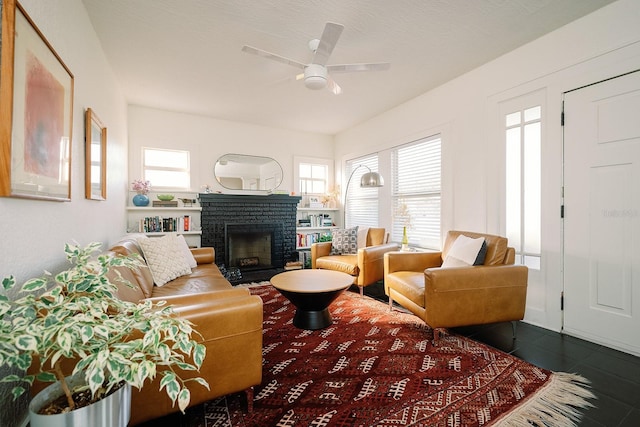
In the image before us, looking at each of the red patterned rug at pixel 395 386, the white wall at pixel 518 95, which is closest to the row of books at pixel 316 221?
the white wall at pixel 518 95

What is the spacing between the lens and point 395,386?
5.59 feet

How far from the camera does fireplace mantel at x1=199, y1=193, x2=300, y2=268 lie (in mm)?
4543

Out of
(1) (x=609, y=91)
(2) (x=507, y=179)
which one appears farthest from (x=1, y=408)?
(1) (x=609, y=91)

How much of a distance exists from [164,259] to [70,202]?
1.01m

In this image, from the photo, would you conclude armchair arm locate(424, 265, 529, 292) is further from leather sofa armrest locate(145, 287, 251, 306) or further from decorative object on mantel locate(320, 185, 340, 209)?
decorative object on mantel locate(320, 185, 340, 209)

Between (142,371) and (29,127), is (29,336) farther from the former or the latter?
(29,127)

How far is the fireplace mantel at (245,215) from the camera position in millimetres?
4543

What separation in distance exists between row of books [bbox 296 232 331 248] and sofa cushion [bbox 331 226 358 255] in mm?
1096

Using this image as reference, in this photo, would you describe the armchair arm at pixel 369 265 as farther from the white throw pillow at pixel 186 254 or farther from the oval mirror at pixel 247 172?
the oval mirror at pixel 247 172

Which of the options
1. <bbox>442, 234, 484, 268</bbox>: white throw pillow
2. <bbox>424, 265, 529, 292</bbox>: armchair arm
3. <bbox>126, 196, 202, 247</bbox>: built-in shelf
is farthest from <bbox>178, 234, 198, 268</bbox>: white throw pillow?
<bbox>442, 234, 484, 268</bbox>: white throw pillow

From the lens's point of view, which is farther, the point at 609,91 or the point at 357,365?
the point at 609,91

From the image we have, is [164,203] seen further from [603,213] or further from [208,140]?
[603,213]

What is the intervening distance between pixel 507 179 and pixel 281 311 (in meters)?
2.80

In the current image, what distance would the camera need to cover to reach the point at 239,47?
2.76 metres
